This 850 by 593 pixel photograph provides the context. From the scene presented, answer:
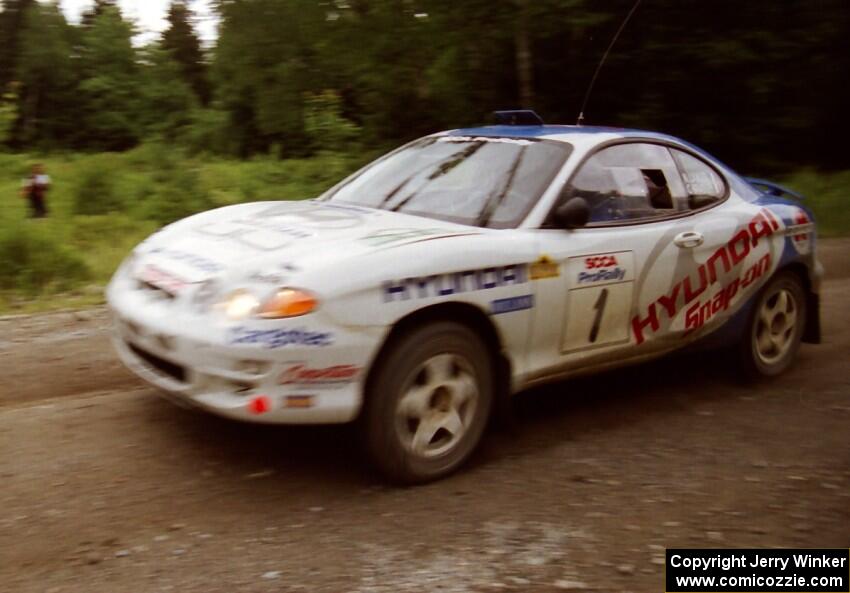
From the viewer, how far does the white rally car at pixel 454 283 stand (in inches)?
157

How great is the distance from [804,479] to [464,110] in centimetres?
1433

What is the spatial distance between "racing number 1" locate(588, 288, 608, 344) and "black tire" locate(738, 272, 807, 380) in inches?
58.1

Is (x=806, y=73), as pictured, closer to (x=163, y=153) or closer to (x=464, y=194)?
(x=163, y=153)

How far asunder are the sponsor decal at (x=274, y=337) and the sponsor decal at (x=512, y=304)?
3.10 feet

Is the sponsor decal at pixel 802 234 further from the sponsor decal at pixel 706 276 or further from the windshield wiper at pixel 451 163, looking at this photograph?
the windshield wiper at pixel 451 163

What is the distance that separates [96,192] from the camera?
17469 millimetres

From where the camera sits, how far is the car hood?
13.7 feet

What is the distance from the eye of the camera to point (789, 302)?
625 centimetres

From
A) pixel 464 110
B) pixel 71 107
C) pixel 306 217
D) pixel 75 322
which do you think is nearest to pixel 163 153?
pixel 464 110

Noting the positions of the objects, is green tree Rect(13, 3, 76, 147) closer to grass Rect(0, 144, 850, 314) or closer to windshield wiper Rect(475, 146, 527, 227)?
grass Rect(0, 144, 850, 314)

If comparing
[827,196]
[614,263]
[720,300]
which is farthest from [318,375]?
[827,196]

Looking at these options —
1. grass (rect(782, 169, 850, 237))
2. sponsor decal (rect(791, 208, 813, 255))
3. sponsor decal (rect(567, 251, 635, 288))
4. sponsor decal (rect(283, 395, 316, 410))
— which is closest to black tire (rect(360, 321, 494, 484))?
sponsor decal (rect(283, 395, 316, 410))

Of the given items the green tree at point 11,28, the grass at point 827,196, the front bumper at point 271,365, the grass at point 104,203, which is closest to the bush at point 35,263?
the grass at point 104,203

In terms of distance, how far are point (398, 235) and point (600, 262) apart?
44.8 inches
